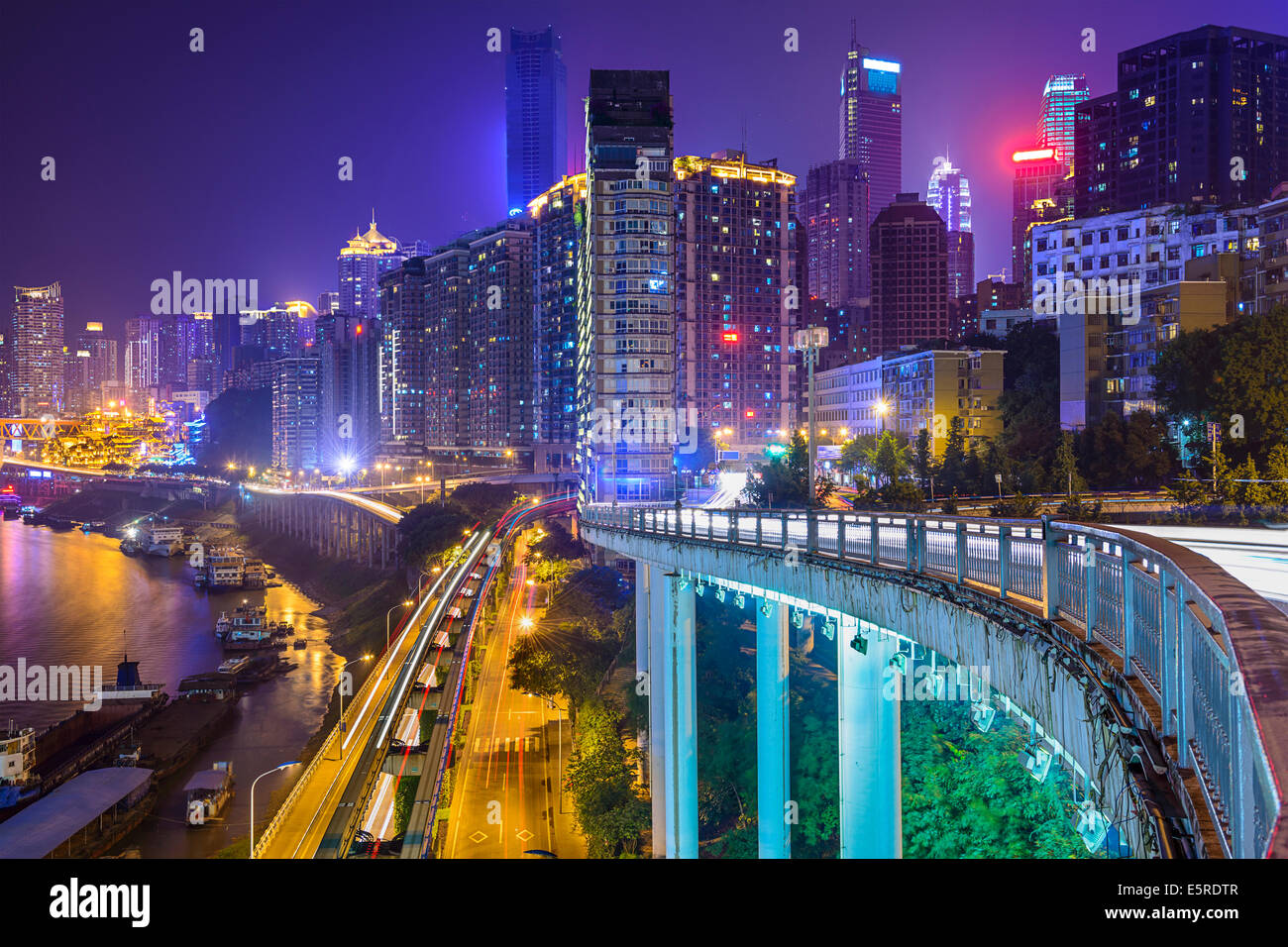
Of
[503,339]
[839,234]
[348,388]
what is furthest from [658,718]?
[839,234]

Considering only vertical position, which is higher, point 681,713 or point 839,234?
point 839,234

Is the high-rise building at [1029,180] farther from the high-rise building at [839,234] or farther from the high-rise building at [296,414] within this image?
the high-rise building at [296,414]

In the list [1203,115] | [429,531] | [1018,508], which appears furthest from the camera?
[1203,115]

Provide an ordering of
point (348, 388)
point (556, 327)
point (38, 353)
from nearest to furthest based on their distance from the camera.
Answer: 1. point (556, 327)
2. point (38, 353)
3. point (348, 388)

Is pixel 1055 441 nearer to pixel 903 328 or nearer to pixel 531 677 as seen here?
pixel 531 677

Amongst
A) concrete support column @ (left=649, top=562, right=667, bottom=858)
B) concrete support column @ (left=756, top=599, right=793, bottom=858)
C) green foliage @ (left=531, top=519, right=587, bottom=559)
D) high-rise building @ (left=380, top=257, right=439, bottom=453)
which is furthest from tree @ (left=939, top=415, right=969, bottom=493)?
high-rise building @ (left=380, top=257, right=439, bottom=453)

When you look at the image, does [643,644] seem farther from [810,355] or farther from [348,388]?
[348,388]
